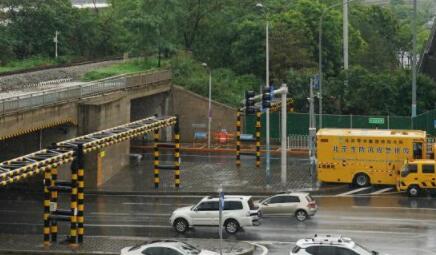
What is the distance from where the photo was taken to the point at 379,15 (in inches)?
4318

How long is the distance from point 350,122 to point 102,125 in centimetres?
2011

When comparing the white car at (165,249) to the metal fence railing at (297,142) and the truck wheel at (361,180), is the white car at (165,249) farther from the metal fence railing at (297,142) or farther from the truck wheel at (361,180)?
the metal fence railing at (297,142)

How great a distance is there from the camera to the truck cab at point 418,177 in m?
Answer: 42.1

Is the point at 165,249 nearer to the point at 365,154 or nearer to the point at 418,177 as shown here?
the point at 418,177

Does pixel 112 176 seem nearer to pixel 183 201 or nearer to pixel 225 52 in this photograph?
pixel 183 201

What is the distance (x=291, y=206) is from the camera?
119ft

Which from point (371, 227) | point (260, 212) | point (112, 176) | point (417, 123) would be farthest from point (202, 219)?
point (417, 123)

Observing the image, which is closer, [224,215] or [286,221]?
[224,215]

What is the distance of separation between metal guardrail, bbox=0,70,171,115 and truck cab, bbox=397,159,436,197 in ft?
58.7

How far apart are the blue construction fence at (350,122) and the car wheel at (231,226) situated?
91.2 feet

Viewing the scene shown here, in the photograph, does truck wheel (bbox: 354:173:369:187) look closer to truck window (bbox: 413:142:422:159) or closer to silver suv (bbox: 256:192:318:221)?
truck window (bbox: 413:142:422:159)

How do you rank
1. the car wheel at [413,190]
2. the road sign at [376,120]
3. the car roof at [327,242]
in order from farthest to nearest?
the road sign at [376,120]
the car wheel at [413,190]
the car roof at [327,242]

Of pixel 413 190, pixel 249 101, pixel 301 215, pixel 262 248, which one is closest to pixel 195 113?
pixel 249 101

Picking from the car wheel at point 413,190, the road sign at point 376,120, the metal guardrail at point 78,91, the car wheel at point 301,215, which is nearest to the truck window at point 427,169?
the car wheel at point 413,190
